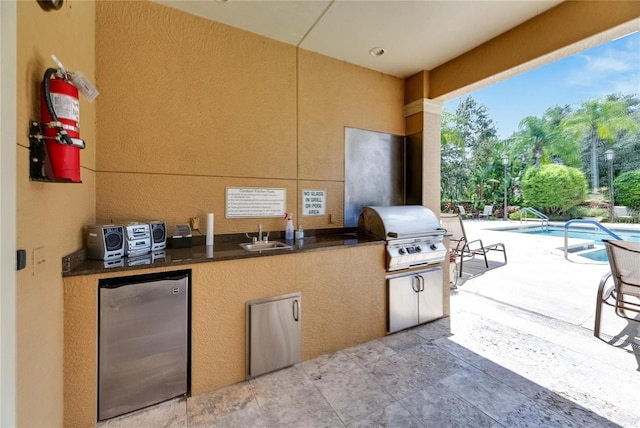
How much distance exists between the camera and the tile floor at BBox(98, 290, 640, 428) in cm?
167

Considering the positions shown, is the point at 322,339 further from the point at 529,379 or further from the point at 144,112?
the point at 144,112

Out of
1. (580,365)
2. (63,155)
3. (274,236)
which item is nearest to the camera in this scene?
(63,155)

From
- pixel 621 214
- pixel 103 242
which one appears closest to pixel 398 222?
pixel 103 242

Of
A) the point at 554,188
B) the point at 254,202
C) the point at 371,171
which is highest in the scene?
the point at 554,188

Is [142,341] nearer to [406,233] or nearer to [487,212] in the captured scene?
[406,233]

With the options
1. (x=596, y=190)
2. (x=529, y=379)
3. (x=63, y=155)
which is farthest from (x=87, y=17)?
(x=596, y=190)

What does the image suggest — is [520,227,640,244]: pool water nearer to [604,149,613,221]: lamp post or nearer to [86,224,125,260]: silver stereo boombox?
[604,149,613,221]: lamp post

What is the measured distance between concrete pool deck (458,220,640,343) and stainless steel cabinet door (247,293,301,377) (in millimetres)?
3042

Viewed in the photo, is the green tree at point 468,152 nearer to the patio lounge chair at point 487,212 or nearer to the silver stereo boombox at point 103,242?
the patio lounge chair at point 487,212

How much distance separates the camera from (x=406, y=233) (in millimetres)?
2771

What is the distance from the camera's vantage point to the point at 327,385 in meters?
2.01

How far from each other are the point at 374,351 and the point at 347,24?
10.2 feet

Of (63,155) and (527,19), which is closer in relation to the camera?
(63,155)

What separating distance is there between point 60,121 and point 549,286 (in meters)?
5.80
